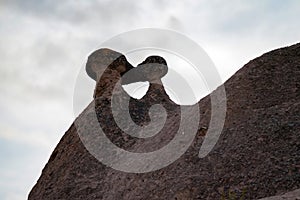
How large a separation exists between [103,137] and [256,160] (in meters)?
10.1

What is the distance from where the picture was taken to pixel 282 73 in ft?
82.6

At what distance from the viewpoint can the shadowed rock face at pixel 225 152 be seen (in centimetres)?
1783

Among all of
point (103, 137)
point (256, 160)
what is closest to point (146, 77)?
point (103, 137)

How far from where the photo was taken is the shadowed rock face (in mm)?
17828

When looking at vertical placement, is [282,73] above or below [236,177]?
above

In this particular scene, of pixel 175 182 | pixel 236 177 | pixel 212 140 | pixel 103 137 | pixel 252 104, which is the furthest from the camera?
pixel 103 137

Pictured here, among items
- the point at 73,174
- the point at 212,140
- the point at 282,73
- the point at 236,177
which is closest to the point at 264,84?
the point at 282,73

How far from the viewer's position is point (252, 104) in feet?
74.0

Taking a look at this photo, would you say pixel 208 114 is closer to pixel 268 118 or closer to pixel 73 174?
pixel 268 118

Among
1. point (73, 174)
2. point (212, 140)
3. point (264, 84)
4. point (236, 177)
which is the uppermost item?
point (264, 84)

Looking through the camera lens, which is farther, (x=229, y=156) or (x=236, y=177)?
(x=229, y=156)

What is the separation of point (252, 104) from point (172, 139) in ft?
13.3

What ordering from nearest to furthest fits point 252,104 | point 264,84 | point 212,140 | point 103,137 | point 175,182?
point 175,182
point 212,140
point 252,104
point 264,84
point 103,137

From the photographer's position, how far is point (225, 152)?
1961 cm
